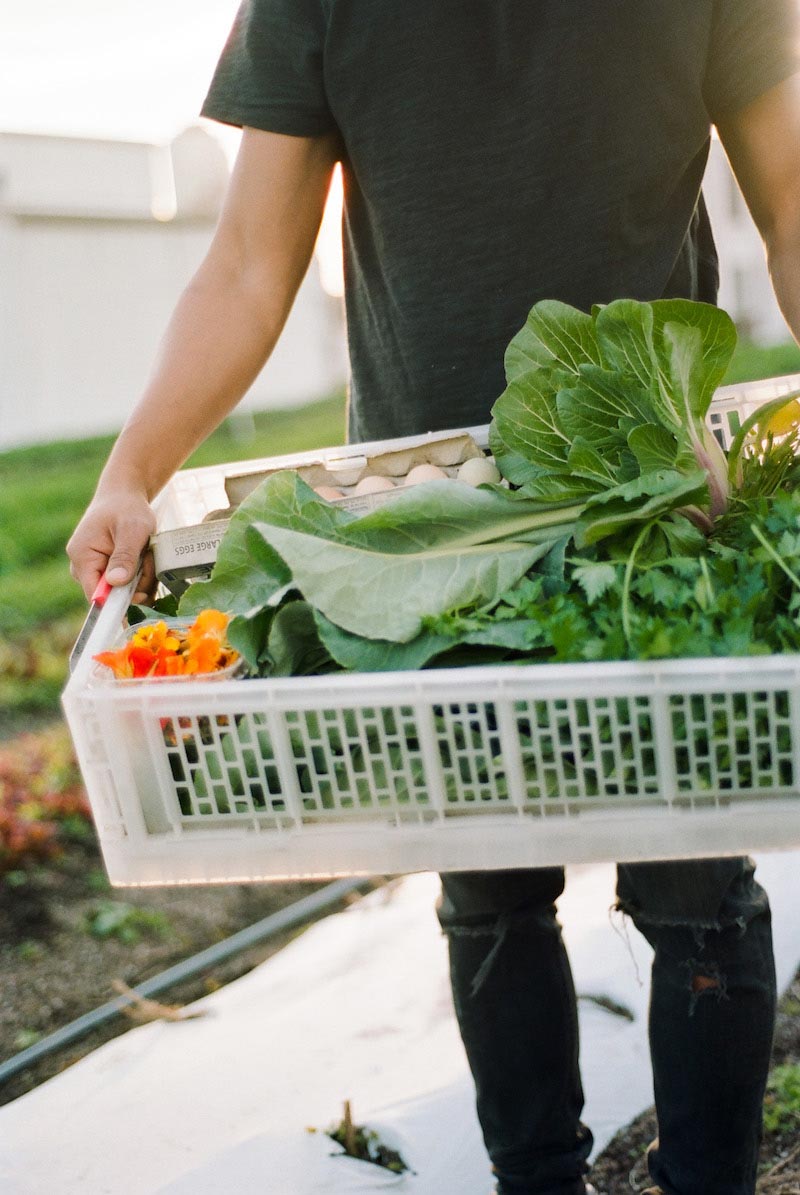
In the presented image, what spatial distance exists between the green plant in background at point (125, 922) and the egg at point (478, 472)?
5.36 ft

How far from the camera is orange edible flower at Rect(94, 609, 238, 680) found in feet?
3.48

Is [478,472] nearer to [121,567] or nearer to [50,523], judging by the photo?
[121,567]

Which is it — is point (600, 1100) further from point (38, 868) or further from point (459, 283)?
point (38, 868)

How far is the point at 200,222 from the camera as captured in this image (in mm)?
9422

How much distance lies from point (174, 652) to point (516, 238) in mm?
790

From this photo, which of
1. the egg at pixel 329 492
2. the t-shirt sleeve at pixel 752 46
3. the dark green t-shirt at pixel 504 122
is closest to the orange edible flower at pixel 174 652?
the egg at pixel 329 492

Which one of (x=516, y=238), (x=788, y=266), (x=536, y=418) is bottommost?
(x=536, y=418)

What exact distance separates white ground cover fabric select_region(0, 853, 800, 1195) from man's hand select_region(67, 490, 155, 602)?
2.77 feet

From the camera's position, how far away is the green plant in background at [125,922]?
259 centimetres

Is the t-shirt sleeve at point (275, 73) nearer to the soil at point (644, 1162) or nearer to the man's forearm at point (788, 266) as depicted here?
the man's forearm at point (788, 266)

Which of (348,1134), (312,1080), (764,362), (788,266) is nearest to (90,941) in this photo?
(312,1080)

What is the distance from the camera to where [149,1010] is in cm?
223

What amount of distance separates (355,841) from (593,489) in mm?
447

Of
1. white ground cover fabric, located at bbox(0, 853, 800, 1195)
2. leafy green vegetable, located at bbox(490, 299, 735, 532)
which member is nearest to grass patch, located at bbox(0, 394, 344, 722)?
white ground cover fabric, located at bbox(0, 853, 800, 1195)
